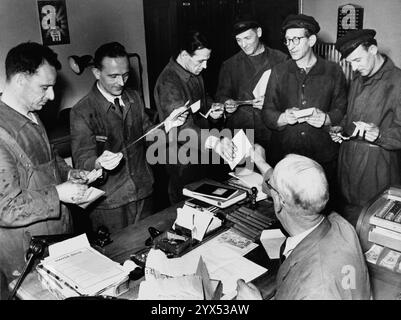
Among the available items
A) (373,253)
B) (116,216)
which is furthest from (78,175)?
(373,253)

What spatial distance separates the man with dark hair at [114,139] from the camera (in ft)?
9.45

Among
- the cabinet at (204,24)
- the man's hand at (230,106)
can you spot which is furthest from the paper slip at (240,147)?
the cabinet at (204,24)

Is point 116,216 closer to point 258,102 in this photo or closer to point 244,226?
point 244,226

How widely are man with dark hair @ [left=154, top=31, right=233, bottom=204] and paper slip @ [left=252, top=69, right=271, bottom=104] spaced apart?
51 centimetres

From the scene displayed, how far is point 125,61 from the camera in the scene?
118 inches

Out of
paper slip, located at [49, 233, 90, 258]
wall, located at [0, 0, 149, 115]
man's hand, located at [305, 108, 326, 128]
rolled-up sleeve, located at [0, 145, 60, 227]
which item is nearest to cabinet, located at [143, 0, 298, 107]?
wall, located at [0, 0, 149, 115]

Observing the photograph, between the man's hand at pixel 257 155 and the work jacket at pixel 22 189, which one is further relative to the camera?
the man's hand at pixel 257 155

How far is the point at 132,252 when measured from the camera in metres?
2.29

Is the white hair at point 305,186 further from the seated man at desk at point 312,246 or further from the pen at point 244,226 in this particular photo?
the pen at point 244,226

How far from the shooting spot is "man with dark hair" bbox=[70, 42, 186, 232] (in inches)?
113

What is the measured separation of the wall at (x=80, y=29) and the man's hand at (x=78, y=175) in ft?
5.57

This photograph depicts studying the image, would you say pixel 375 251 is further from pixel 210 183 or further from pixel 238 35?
pixel 238 35
